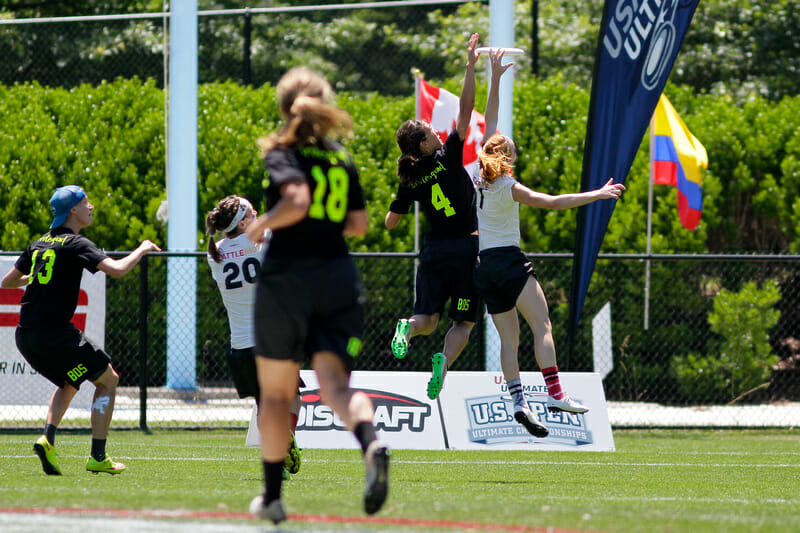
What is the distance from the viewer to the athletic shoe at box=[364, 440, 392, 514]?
4355mm

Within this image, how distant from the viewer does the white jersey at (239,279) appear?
7.50 m

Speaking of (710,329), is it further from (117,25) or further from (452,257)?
(117,25)

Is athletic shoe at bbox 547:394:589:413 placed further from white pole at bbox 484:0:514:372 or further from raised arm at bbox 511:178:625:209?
white pole at bbox 484:0:514:372

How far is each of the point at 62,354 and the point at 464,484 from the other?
9.37 ft

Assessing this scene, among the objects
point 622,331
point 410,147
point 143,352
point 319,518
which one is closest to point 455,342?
point 410,147

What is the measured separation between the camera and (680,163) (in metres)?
13.1

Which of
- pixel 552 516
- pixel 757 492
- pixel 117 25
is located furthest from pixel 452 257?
pixel 117 25

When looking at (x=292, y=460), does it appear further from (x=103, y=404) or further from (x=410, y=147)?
(x=410, y=147)

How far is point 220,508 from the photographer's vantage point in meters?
5.06

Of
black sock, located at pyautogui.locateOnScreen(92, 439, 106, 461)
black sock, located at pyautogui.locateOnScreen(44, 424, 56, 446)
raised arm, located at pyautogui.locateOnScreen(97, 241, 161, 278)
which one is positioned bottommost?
black sock, located at pyautogui.locateOnScreen(92, 439, 106, 461)

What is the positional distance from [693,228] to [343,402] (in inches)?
373

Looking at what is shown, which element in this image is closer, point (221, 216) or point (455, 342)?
point (221, 216)

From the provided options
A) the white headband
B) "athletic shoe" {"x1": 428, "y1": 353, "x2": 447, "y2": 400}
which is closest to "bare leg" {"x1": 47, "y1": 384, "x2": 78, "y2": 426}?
the white headband

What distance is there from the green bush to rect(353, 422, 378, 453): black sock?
985cm
